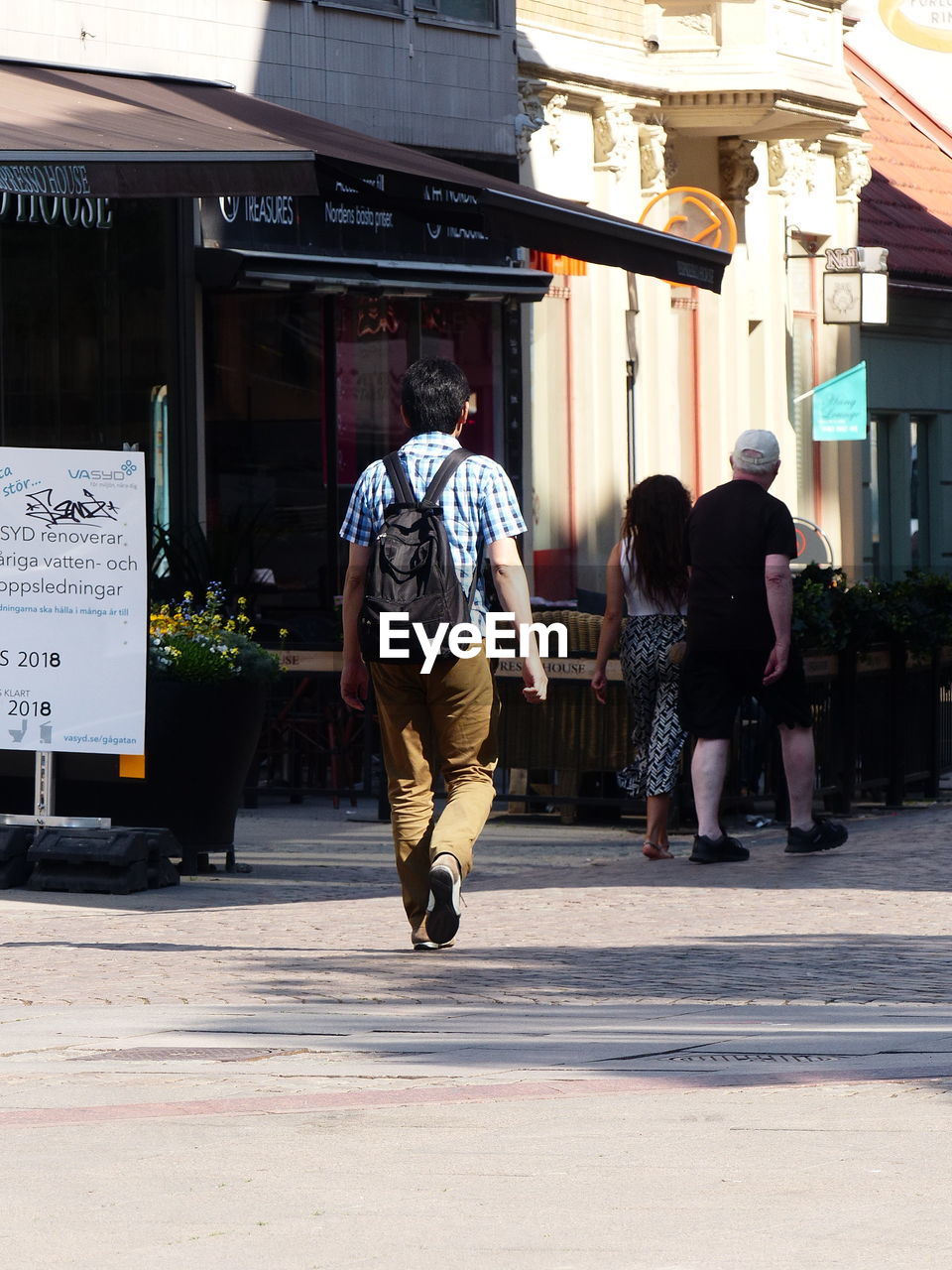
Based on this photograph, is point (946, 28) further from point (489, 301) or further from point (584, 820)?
point (584, 820)

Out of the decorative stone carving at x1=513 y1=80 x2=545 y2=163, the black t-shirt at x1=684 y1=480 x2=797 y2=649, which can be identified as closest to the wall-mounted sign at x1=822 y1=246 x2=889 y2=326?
the decorative stone carving at x1=513 y1=80 x2=545 y2=163

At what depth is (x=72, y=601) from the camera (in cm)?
1097

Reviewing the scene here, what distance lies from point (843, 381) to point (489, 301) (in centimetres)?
714

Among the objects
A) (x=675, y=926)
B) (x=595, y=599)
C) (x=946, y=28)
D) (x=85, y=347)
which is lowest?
(x=675, y=926)

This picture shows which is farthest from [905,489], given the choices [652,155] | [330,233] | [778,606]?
[778,606]

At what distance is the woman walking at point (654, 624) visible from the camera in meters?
12.0

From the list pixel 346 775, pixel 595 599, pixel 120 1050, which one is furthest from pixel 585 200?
pixel 120 1050

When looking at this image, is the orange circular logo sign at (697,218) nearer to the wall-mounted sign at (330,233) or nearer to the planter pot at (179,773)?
the wall-mounted sign at (330,233)

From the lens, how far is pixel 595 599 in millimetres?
15836

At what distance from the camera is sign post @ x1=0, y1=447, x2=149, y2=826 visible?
10898 mm

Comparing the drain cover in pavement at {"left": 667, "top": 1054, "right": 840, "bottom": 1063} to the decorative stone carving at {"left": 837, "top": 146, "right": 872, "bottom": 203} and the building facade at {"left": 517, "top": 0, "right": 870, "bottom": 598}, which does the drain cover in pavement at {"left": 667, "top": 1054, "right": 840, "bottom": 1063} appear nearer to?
the building facade at {"left": 517, "top": 0, "right": 870, "bottom": 598}

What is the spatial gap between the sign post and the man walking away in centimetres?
238

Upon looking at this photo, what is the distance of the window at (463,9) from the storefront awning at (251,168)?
209 inches

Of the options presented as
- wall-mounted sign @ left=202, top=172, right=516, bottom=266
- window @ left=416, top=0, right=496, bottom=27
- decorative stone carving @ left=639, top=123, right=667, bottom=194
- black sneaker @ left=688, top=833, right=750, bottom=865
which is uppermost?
window @ left=416, top=0, right=496, bottom=27
